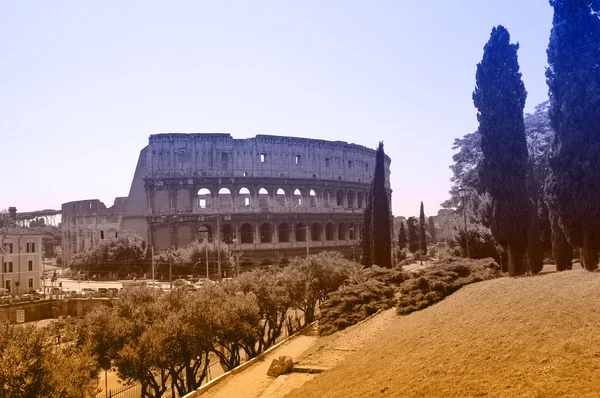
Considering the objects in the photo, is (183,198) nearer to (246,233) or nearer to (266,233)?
(246,233)

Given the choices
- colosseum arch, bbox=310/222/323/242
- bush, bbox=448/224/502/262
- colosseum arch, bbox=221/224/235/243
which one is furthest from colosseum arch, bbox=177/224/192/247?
bush, bbox=448/224/502/262

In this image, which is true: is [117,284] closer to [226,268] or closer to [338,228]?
[226,268]

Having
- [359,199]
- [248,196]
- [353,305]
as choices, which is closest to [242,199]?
[248,196]

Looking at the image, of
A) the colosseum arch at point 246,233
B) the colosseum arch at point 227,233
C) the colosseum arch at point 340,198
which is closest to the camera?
the colosseum arch at point 227,233

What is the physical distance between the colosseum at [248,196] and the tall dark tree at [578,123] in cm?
3393

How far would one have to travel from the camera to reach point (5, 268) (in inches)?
1848

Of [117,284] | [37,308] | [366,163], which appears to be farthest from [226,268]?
[366,163]

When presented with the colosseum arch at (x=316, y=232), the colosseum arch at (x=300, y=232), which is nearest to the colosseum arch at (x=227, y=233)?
the colosseum arch at (x=300, y=232)

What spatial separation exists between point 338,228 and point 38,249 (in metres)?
31.9

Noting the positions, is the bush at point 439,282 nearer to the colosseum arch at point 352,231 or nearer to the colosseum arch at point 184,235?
the colosseum arch at point 184,235

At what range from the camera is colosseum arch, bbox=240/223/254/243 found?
2127 inches

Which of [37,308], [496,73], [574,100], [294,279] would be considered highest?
[496,73]

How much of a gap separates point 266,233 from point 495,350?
150 ft

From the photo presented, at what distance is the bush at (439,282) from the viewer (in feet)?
56.7
